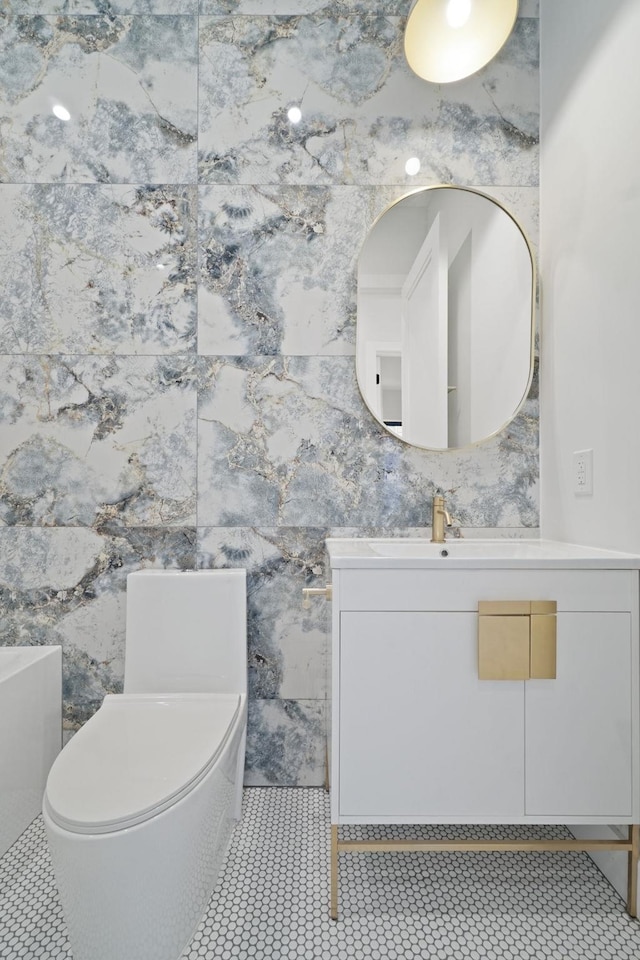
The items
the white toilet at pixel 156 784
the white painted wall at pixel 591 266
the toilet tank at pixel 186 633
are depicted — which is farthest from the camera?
the toilet tank at pixel 186 633

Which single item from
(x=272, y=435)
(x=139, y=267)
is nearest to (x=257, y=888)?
(x=272, y=435)

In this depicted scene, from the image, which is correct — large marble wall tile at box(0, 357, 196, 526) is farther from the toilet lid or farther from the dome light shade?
the dome light shade

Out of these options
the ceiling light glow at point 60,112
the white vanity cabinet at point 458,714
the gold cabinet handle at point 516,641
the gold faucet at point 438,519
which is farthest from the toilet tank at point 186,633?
the ceiling light glow at point 60,112

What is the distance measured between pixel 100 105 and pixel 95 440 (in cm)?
107

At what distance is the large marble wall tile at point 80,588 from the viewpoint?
168cm

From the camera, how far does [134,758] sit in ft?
3.62

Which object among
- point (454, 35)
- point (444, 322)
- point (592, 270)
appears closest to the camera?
point (592, 270)

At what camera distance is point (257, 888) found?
1257 mm

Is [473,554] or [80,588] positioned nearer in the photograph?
[473,554]

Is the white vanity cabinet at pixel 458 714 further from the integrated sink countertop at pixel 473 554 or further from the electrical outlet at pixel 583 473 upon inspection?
the electrical outlet at pixel 583 473

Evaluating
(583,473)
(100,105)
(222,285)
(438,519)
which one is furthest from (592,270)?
(100,105)

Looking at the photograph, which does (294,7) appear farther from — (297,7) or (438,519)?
(438,519)

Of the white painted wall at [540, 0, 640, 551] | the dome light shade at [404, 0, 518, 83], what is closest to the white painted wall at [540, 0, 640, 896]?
the white painted wall at [540, 0, 640, 551]

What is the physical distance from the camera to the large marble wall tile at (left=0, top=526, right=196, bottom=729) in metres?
1.68
